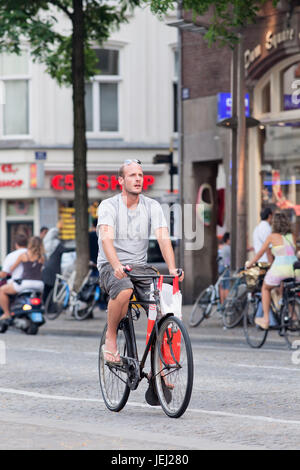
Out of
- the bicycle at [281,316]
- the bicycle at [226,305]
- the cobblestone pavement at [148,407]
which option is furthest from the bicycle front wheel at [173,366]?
the bicycle at [226,305]

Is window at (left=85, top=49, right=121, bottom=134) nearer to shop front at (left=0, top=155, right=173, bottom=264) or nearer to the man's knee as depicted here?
shop front at (left=0, top=155, right=173, bottom=264)

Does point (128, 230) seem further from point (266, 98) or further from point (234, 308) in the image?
point (266, 98)

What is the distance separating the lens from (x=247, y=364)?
12508 millimetres

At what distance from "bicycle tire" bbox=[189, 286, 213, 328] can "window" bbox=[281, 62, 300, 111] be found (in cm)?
437

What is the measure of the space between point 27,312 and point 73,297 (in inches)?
110

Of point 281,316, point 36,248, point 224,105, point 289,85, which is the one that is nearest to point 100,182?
point 224,105

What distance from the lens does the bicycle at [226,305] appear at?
57.3ft

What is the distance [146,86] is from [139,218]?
26.0m

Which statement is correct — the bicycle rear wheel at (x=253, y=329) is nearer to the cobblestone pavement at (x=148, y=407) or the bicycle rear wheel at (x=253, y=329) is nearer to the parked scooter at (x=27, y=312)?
the cobblestone pavement at (x=148, y=407)

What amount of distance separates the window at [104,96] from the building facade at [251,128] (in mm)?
9141

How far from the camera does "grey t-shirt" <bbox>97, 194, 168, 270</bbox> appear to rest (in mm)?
8414

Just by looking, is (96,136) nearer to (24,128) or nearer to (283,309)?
(24,128)
